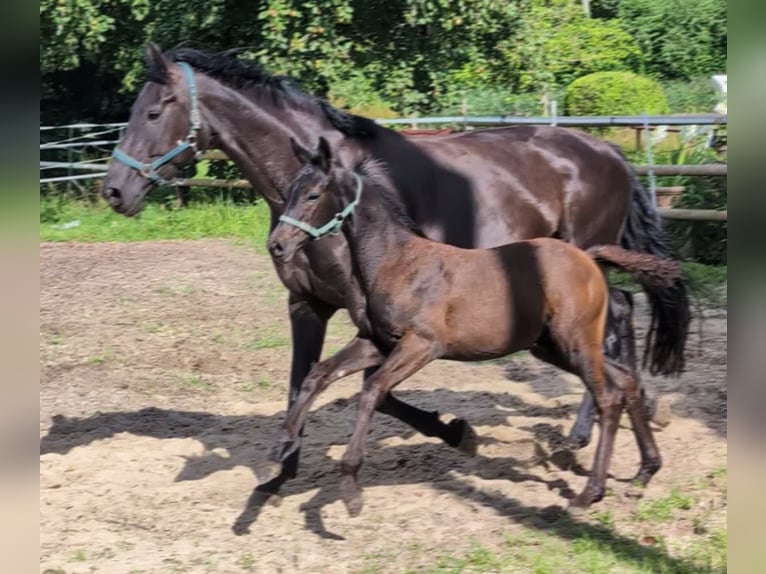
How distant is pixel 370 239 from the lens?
427 centimetres

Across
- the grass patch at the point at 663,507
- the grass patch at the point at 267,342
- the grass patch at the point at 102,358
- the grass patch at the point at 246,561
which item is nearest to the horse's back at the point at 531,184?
the grass patch at the point at 663,507

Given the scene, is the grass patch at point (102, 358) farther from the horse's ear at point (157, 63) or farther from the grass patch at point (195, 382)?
the horse's ear at point (157, 63)

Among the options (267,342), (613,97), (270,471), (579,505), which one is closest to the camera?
(579,505)

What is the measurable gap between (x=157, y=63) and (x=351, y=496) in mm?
2360

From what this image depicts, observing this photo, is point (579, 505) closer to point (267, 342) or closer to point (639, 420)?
point (639, 420)

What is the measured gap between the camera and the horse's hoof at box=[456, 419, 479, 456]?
5.17 m

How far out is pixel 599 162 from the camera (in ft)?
19.0

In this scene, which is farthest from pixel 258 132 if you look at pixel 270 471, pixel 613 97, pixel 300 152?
pixel 613 97

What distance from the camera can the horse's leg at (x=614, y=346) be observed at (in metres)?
5.41

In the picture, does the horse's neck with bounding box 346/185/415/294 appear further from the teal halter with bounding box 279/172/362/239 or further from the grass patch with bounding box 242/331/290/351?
the grass patch with bounding box 242/331/290/351

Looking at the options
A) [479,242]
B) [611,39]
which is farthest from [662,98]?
[479,242]

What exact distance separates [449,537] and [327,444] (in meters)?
1.53

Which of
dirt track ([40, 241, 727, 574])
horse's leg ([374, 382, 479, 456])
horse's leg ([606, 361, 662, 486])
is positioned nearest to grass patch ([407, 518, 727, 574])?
dirt track ([40, 241, 727, 574])
